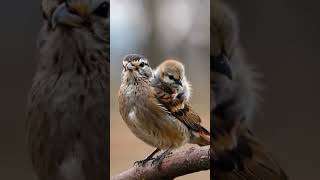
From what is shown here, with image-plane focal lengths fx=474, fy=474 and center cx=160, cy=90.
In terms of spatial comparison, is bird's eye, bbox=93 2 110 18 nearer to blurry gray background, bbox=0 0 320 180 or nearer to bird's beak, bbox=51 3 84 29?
bird's beak, bbox=51 3 84 29

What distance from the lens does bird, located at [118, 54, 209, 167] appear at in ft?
7.14

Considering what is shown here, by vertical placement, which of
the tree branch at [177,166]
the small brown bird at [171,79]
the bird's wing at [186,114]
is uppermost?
the small brown bird at [171,79]

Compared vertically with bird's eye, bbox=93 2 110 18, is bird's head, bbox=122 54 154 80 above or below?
below

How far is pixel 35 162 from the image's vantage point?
2.18 metres

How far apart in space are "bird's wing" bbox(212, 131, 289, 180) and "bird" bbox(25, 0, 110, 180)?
0.55 metres

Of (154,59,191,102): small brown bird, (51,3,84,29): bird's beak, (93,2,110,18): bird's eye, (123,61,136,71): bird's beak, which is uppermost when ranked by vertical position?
(93,2,110,18): bird's eye

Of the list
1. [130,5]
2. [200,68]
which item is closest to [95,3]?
[130,5]

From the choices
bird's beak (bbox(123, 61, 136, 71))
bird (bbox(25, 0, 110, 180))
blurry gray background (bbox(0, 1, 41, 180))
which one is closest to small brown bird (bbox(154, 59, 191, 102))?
bird's beak (bbox(123, 61, 136, 71))

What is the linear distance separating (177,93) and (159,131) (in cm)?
19

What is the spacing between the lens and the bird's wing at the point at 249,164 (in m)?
2.22

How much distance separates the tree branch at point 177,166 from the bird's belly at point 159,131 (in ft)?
0.21

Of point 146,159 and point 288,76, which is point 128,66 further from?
point 288,76

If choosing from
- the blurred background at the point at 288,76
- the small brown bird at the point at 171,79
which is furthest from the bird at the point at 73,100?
the blurred background at the point at 288,76

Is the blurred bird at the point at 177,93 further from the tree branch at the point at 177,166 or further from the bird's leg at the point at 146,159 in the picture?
the bird's leg at the point at 146,159
